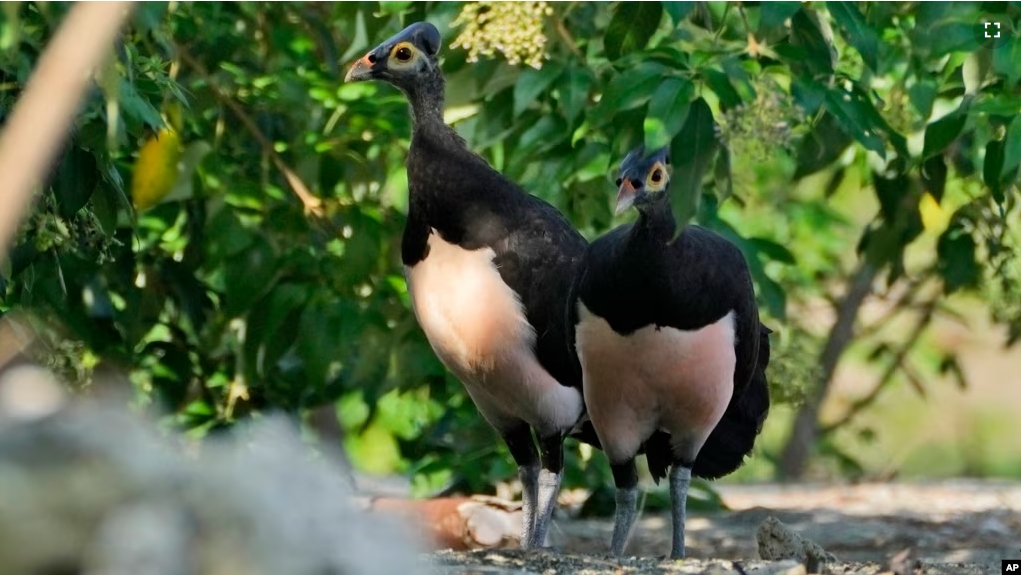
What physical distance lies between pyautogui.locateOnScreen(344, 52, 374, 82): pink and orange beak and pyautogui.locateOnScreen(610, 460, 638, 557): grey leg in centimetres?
144

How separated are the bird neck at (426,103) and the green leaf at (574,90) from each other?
392mm

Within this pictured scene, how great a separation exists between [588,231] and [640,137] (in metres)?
1.10

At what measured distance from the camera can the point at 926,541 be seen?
7.05 meters

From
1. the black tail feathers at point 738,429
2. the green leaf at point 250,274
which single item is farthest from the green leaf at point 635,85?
the green leaf at point 250,274

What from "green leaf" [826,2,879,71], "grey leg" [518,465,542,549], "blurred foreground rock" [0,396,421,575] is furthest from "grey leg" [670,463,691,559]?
"blurred foreground rock" [0,396,421,575]

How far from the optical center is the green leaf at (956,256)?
648cm

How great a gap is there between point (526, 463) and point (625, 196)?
1174mm

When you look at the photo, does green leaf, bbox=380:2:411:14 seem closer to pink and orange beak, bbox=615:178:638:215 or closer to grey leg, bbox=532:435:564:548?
pink and orange beak, bbox=615:178:638:215

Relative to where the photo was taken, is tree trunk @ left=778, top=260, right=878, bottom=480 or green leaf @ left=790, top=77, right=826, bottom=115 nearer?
green leaf @ left=790, top=77, right=826, bottom=115

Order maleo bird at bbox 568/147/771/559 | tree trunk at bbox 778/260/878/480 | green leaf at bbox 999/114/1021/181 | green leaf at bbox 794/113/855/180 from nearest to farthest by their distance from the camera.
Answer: green leaf at bbox 999/114/1021/181, maleo bird at bbox 568/147/771/559, green leaf at bbox 794/113/855/180, tree trunk at bbox 778/260/878/480

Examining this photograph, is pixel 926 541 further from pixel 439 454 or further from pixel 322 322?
pixel 322 322

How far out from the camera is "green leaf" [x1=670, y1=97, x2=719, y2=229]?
3.28 meters

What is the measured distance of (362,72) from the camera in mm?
5383

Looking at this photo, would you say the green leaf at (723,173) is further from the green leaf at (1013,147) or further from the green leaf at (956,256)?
the green leaf at (956,256)
